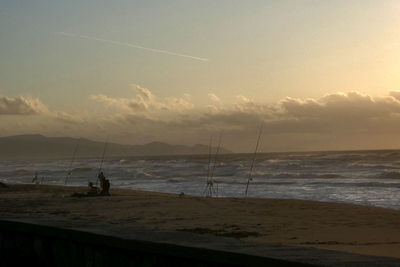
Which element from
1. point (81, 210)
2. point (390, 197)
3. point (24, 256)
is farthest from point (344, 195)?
point (24, 256)

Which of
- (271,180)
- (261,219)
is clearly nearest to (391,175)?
(271,180)

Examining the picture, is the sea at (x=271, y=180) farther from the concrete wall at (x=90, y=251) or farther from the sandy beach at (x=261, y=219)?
the concrete wall at (x=90, y=251)

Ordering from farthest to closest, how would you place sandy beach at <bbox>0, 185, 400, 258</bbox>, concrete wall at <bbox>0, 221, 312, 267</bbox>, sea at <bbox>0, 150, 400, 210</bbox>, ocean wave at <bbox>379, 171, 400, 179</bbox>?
ocean wave at <bbox>379, 171, 400, 179</bbox>
sea at <bbox>0, 150, 400, 210</bbox>
sandy beach at <bbox>0, 185, 400, 258</bbox>
concrete wall at <bbox>0, 221, 312, 267</bbox>

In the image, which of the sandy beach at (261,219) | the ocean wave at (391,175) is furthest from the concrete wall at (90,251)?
the ocean wave at (391,175)

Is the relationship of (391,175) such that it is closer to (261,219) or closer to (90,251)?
(261,219)

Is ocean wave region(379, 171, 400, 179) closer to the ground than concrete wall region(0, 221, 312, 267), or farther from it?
farther from it

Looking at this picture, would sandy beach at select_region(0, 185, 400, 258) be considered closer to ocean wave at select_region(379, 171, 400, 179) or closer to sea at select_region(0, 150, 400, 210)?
sea at select_region(0, 150, 400, 210)

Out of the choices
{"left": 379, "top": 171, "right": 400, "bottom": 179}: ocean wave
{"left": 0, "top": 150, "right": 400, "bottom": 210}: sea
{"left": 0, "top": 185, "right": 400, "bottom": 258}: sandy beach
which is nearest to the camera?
{"left": 0, "top": 185, "right": 400, "bottom": 258}: sandy beach

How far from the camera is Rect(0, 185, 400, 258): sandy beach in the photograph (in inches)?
354

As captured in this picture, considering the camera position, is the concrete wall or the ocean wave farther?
the ocean wave

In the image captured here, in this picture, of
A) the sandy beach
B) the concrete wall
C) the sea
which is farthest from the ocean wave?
the concrete wall

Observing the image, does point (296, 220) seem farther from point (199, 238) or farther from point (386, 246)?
point (199, 238)

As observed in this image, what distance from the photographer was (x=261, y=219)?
11.7 meters

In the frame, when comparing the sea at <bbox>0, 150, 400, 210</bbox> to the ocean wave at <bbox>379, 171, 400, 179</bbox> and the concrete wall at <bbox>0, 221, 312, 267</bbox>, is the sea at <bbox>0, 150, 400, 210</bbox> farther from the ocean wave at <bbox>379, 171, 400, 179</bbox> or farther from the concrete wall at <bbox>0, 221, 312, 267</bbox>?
the concrete wall at <bbox>0, 221, 312, 267</bbox>
